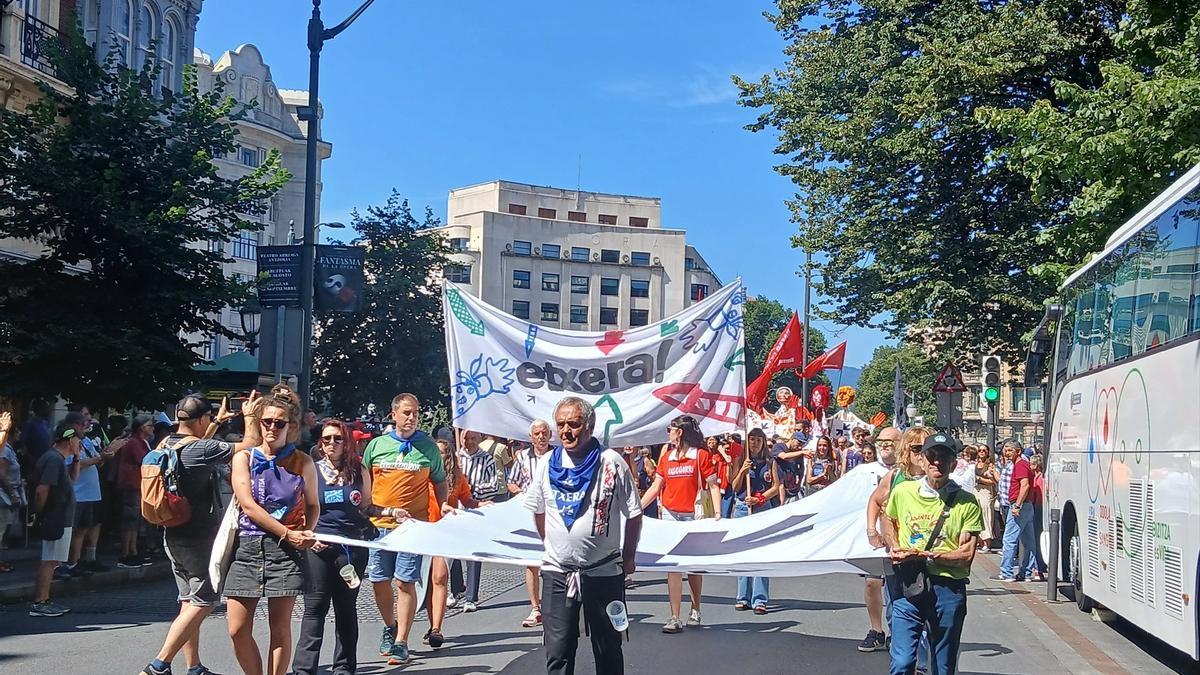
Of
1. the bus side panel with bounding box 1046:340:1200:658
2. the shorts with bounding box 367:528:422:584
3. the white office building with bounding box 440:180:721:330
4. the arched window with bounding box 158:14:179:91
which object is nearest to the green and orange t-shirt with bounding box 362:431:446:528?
the shorts with bounding box 367:528:422:584

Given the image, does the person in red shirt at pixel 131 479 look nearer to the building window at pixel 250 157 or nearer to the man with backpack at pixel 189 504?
the man with backpack at pixel 189 504

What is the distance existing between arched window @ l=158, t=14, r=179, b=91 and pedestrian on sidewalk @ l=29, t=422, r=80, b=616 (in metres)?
23.8

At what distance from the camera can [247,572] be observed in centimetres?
686

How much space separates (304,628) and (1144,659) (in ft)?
22.9

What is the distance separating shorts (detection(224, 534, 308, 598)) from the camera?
6848mm

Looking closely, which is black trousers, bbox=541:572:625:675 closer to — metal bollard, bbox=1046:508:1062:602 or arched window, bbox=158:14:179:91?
A: metal bollard, bbox=1046:508:1062:602

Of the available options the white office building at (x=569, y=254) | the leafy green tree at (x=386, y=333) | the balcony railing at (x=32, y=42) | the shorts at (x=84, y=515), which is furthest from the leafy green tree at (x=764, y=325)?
the shorts at (x=84, y=515)

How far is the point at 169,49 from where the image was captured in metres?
34.4

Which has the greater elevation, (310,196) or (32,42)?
(32,42)

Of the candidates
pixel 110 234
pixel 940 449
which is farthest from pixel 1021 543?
pixel 110 234

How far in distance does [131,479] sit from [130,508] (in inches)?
16.0

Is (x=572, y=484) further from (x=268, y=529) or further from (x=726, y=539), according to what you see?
(x=726, y=539)

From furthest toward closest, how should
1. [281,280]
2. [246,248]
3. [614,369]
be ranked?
[246,248] → [281,280] → [614,369]

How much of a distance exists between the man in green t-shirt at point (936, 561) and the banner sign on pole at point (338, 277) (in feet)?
43.0
